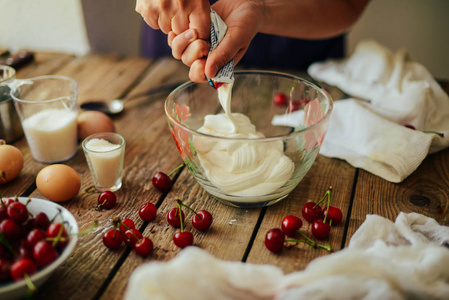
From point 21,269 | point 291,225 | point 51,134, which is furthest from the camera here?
point 51,134

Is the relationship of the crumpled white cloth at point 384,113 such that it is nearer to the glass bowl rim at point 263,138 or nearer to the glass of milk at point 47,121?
the glass bowl rim at point 263,138

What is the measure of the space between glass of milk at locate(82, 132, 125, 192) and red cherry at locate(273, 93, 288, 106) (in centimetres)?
50

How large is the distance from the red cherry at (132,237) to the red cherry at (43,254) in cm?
18

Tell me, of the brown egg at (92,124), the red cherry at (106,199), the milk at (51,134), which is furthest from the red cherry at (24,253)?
the brown egg at (92,124)

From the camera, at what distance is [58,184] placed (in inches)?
40.4

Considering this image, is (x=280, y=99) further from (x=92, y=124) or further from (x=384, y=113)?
(x=92, y=124)

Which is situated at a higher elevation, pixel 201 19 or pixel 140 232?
pixel 201 19

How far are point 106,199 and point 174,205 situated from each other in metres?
0.16

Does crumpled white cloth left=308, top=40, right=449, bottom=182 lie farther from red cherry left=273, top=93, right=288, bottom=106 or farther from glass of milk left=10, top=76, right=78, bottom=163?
glass of milk left=10, top=76, right=78, bottom=163

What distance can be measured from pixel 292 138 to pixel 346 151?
0.38m

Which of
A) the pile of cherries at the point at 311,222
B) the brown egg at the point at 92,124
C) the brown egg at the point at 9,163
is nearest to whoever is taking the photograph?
the pile of cherries at the point at 311,222

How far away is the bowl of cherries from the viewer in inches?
28.0

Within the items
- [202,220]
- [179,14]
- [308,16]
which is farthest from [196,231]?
[308,16]

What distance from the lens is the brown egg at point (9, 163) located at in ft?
3.56
